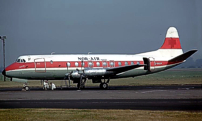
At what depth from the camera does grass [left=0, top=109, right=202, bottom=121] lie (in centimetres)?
1532

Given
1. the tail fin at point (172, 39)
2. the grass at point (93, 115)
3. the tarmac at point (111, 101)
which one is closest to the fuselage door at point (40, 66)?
the tarmac at point (111, 101)

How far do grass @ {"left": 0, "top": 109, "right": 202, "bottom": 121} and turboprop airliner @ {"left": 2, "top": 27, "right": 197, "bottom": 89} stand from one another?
61.2ft

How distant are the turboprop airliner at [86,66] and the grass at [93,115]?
1866 cm

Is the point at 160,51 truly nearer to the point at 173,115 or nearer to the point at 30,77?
the point at 30,77

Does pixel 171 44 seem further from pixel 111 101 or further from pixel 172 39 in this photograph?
pixel 111 101

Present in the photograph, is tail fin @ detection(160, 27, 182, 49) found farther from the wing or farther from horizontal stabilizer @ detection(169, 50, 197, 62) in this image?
the wing

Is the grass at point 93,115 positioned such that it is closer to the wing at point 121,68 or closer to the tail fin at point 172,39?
the wing at point 121,68

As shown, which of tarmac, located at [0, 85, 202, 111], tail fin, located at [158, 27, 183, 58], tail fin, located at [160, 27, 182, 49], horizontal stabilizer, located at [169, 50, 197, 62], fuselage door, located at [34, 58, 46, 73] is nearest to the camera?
tarmac, located at [0, 85, 202, 111]

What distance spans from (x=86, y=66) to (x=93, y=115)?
2163cm

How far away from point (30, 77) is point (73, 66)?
16.6 feet

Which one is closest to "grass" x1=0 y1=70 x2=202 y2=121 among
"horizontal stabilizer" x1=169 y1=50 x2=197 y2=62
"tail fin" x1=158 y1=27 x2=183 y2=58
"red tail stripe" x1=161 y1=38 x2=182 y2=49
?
"horizontal stabilizer" x1=169 y1=50 x2=197 y2=62

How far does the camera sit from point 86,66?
37.9m

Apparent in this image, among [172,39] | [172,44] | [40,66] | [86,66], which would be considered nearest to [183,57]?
[172,44]

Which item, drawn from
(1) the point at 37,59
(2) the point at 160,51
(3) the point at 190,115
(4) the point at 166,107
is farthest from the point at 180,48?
(3) the point at 190,115
